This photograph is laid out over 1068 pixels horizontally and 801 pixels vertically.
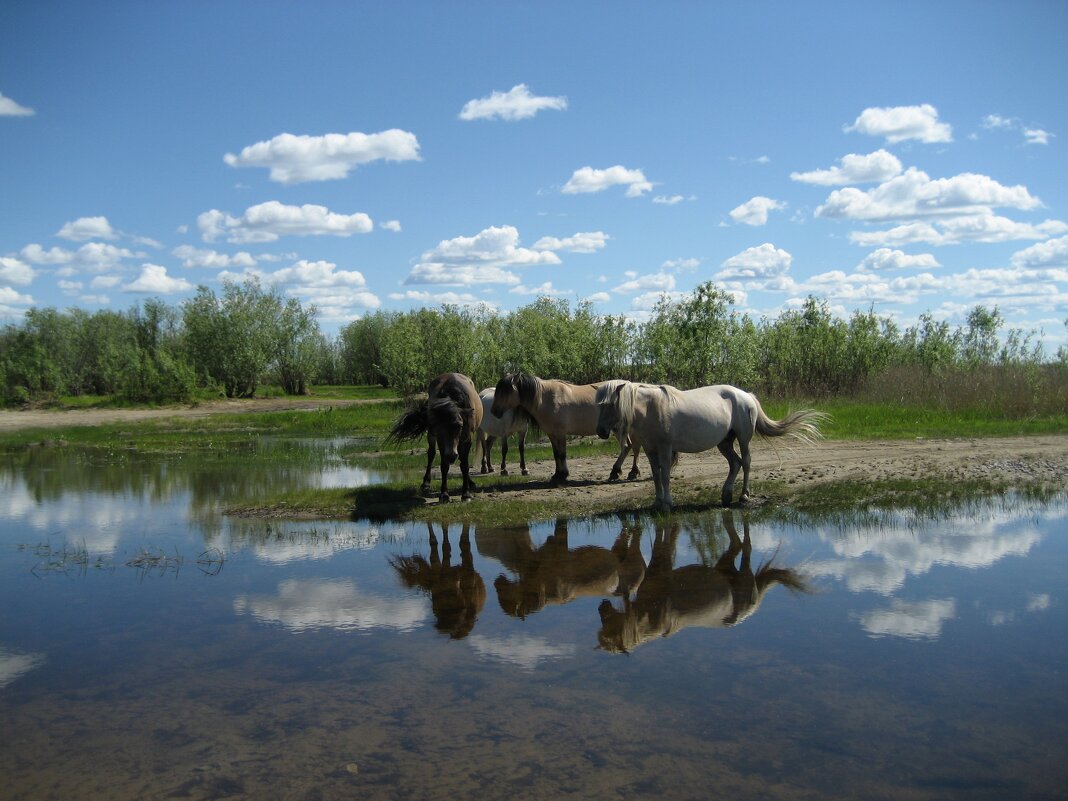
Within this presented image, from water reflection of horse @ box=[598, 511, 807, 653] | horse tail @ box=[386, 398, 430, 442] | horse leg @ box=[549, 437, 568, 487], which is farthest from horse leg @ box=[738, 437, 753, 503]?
horse tail @ box=[386, 398, 430, 442]

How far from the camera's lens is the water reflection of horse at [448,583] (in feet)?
24.9

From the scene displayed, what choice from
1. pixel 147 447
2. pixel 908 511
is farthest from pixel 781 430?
pixel 147 447

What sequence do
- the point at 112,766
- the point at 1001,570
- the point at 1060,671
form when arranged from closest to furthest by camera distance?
the point at 112,766, the point at 1060,671, the point at 1001,570

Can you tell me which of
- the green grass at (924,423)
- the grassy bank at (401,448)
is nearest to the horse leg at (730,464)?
the grassy bank at (401,448)

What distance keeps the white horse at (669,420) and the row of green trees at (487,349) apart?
52.1 feet

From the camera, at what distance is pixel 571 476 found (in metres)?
15.6

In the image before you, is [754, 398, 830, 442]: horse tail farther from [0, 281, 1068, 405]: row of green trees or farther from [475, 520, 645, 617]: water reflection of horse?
[0, 281, 1068, 405]: row of green trees

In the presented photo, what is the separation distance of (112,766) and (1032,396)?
23252 mm

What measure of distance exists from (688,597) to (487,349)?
3161cm

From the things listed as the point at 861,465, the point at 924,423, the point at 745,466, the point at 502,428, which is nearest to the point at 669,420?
the point at 745,466

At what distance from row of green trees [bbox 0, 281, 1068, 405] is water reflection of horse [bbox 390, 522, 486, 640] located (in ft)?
66.8

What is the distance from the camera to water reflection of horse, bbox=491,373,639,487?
1476 cm

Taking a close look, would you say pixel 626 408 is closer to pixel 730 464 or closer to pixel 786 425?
pixel 730 464

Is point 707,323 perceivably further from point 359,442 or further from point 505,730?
point 505,730
